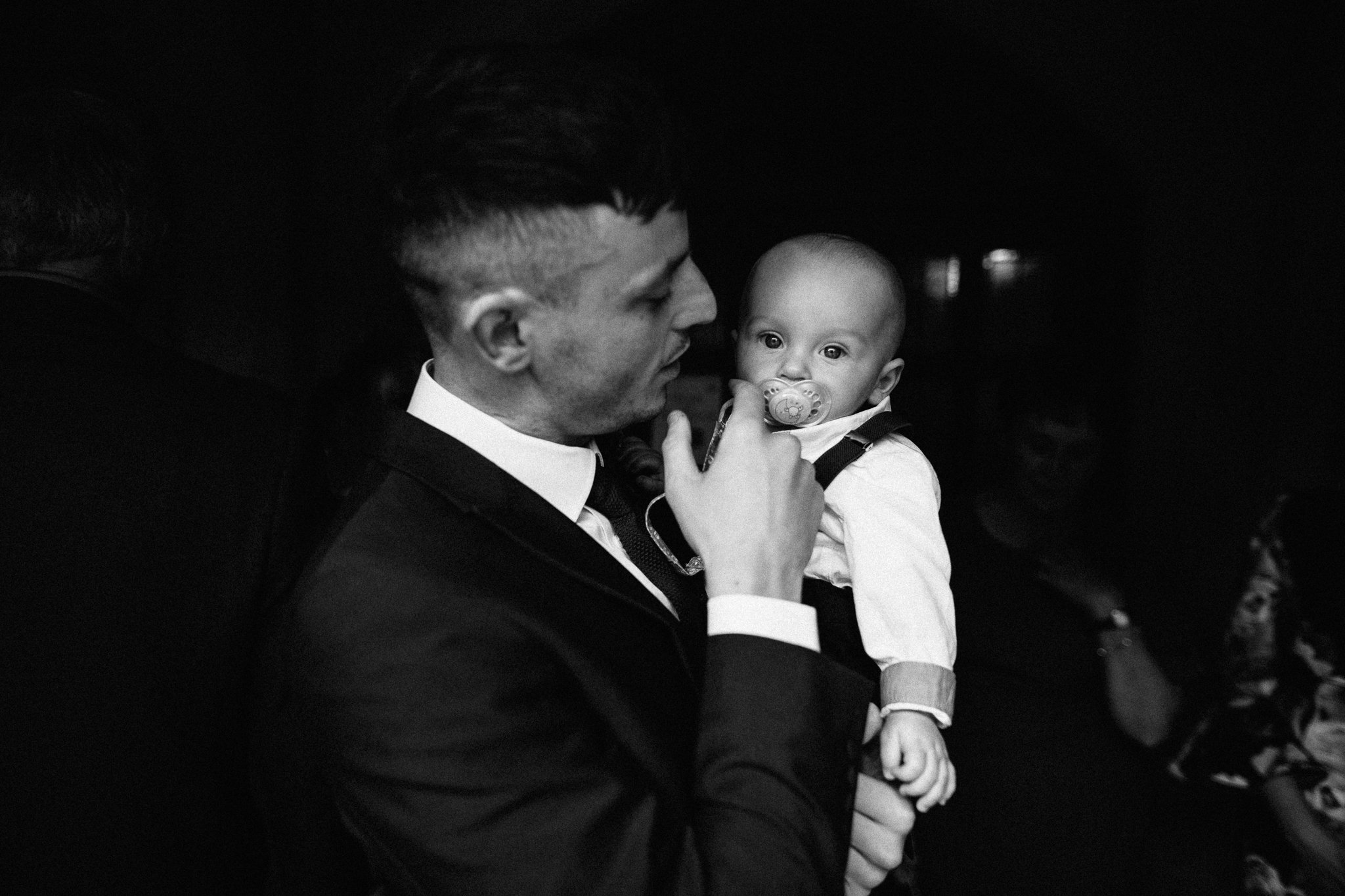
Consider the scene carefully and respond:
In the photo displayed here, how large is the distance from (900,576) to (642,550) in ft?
1.15

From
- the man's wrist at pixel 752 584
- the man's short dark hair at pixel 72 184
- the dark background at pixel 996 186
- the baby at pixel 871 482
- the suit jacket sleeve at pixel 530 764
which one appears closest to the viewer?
the suit jacket sleeve at pixel 530 764

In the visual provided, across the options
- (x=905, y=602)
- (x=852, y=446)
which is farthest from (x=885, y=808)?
(x=852, y=446)

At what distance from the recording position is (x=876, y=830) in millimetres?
1186

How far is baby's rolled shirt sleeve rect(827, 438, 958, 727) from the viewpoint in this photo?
1271mm

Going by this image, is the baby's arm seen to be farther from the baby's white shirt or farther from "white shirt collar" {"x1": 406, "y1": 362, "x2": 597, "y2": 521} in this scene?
"white shirt collar" {"x1": 406, "y1": 362, "x2": 597, "y2": 521}

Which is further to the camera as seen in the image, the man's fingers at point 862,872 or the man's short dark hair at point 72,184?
the man's short dark hair at point 72,184

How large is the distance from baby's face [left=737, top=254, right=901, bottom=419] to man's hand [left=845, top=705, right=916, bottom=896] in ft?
1.79

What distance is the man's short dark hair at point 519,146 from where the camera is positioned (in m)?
1.01

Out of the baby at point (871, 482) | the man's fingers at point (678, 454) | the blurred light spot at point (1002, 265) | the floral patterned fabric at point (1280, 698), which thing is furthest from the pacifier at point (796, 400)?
the blurred light spot at point (1002, 265)

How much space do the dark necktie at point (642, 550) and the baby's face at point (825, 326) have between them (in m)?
0.34

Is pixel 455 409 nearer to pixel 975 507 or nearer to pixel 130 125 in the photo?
pixel 130 125

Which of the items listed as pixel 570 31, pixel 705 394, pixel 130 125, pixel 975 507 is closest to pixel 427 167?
pixel 130 125

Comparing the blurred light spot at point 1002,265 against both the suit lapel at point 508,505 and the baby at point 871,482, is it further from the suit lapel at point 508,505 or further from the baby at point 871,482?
the suit lapel at point 508,505

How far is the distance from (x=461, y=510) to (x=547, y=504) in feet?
0.31
